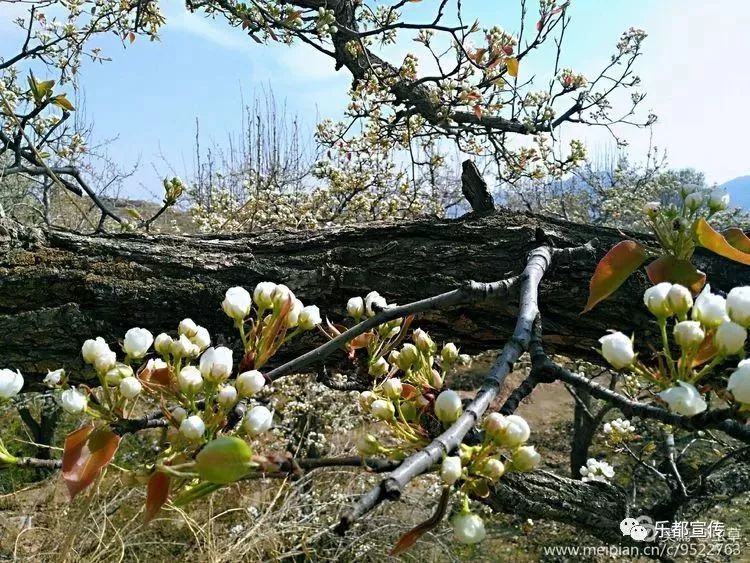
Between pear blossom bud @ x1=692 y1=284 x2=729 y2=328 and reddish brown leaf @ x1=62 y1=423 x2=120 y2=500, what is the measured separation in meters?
0.50

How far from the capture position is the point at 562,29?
2.32m

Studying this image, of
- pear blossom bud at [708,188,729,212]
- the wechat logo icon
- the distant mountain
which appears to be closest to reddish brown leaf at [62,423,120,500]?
pear blossom bud at [708,188,729,212]

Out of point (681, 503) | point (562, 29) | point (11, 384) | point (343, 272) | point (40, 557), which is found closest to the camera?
point (11, 384)

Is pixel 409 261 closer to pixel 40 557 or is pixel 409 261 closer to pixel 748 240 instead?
pixel 748 240

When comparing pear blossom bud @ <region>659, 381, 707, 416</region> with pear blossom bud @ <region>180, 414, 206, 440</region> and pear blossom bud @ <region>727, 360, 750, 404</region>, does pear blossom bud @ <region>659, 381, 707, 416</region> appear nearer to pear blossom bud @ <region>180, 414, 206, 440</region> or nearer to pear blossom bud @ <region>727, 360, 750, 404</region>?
pear blossom bud @ <region>727, 360, 750, 404</region>

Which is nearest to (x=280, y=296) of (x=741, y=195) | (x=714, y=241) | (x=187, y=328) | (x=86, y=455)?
(x=187, y=328)

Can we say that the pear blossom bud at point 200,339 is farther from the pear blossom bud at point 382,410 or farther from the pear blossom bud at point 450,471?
the pear blossom bud at point 450,471

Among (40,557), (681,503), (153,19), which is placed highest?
(153,19)

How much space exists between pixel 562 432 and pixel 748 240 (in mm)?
4024

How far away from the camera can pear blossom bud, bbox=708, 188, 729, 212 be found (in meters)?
0.71

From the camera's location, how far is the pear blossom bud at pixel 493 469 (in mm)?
405

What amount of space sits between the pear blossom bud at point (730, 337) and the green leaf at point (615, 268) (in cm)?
20

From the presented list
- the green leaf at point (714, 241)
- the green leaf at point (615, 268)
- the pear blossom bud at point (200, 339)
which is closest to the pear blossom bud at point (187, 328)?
the pear blossom bud at point (200, 339)

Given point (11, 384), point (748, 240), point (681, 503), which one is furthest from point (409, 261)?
point (681, 503)
